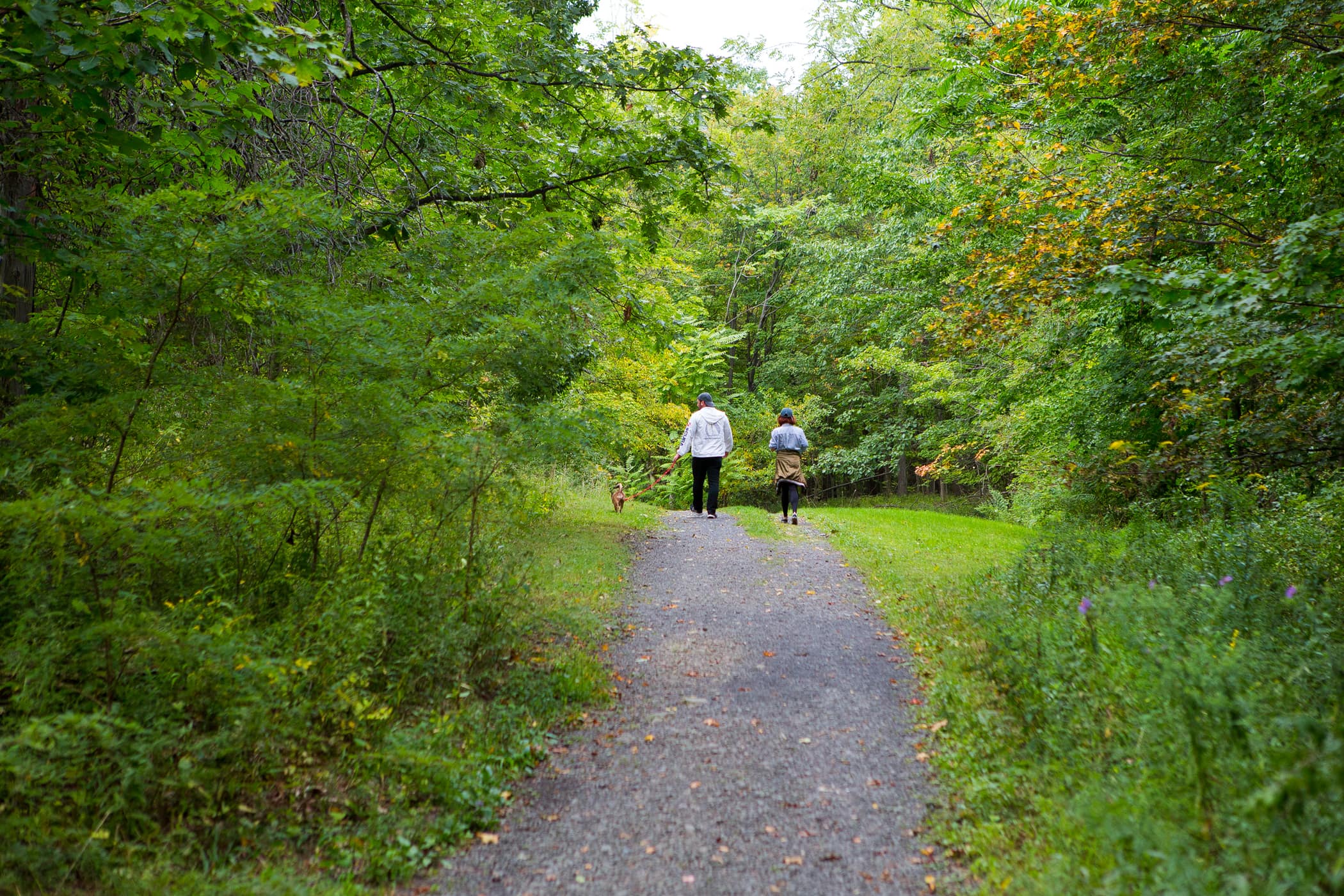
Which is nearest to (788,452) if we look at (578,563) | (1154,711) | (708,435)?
(708,435)

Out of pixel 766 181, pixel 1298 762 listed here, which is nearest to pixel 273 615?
pixel 1298 762

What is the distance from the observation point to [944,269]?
52.4 ft

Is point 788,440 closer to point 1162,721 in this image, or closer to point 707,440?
point 707,440

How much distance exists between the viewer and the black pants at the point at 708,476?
43.4 ft

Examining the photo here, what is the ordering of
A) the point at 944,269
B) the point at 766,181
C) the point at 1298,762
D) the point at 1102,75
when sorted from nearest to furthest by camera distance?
1. the point at 1298,762
2. the point at 1102,75
3. the point at 944,269
4. the point at 766,181

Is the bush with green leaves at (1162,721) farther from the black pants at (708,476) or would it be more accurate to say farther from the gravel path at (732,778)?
the black pants at (708,476)

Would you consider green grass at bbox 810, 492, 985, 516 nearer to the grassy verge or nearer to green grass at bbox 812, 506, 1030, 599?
green grass at bbox 812, 506, 1030, 599

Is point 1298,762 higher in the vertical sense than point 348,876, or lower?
higher

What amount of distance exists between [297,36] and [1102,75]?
26.8 ft

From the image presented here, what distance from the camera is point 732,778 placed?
4.33 meters

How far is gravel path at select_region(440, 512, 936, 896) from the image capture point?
3.46 meters

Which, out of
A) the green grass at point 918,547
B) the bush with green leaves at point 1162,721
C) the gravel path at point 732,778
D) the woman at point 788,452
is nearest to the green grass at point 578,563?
the gravel path at point 732,778

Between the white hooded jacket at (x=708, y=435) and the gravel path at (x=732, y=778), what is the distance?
223 inches

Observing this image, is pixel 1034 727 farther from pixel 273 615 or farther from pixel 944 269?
pixel 944 269
